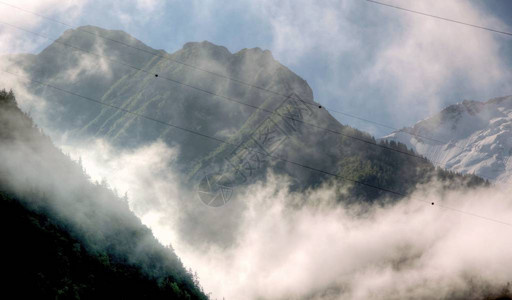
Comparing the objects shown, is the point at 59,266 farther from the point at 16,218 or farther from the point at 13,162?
the point at 13,162

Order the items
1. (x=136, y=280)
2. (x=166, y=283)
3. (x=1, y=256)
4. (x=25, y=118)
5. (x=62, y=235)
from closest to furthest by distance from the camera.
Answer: (x=1, y=256) < (x=62, y=235) < (x=136, y=280) < (x=25, y=118) < (x=166, y=283)

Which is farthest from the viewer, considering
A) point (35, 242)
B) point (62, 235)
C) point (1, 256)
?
point (62, 235)

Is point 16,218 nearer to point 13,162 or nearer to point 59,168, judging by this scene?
point 13,162

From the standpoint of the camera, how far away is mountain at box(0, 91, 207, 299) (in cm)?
4559

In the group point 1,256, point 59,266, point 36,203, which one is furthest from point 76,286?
point 36,203

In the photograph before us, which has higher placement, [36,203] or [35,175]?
[35,175]

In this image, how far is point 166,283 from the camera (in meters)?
82.9

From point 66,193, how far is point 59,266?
2403cm

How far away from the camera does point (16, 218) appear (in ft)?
159

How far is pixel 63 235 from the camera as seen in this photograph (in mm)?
57719

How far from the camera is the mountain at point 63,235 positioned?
4559 cm

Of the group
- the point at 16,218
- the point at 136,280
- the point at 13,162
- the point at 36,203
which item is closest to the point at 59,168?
the point at 13,162

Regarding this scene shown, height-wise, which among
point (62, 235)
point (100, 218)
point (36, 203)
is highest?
point (100, 218)

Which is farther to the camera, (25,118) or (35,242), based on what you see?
(25,118)
